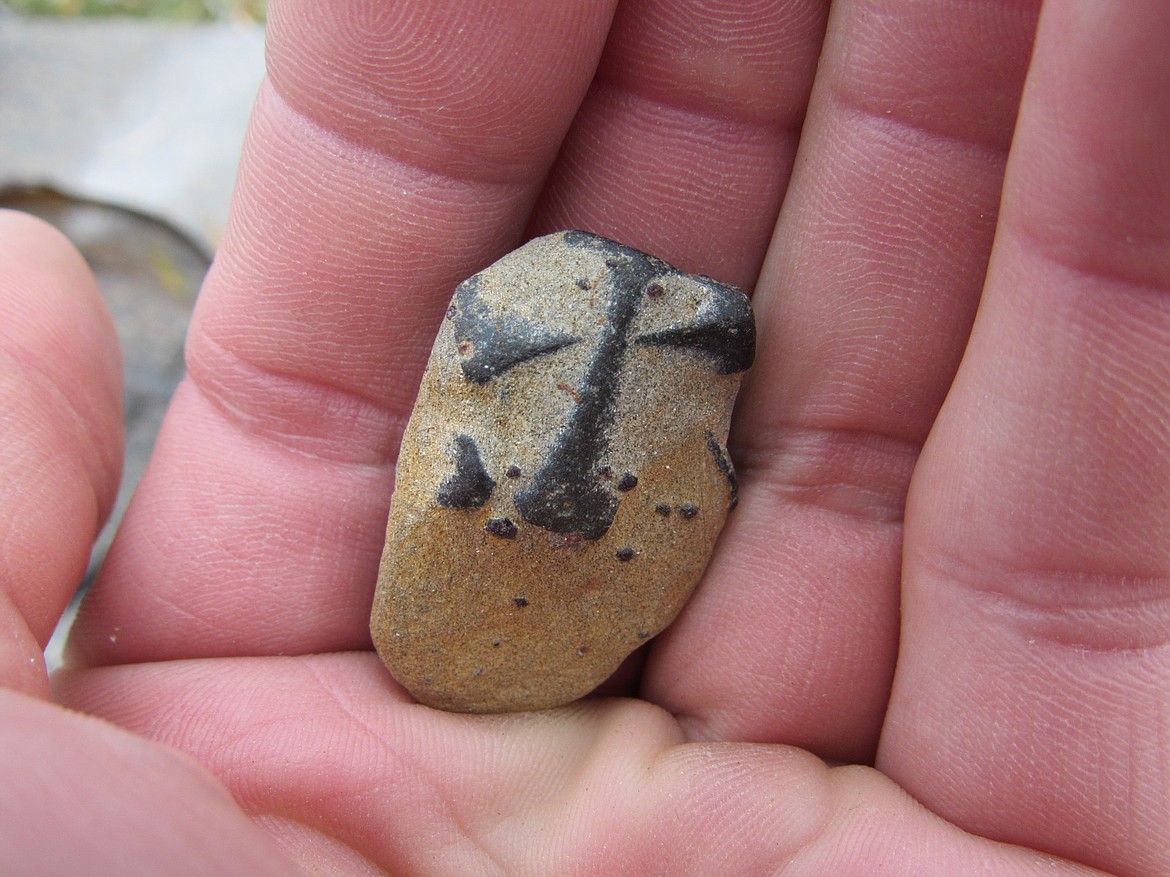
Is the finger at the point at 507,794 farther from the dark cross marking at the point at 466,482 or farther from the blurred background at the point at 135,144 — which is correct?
the blurred background at the point at 135,144

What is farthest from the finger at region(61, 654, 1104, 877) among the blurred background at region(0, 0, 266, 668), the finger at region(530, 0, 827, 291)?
the blurred background at region(0, 0, 266, 668)

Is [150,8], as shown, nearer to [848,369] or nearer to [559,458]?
[559,458]

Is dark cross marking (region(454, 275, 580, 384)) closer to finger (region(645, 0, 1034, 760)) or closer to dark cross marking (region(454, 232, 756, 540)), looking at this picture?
dark cross marking (region(454, 232, 756, 540))

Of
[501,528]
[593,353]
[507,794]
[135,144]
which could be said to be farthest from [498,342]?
[135,144]

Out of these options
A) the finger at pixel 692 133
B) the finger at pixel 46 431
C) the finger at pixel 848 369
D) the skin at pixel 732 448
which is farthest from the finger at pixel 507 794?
the finger at pixel 692 133

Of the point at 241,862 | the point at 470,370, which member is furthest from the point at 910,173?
the point at 241,862

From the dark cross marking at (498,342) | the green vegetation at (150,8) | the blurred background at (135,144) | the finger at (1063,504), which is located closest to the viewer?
the finger at (1063,504)
